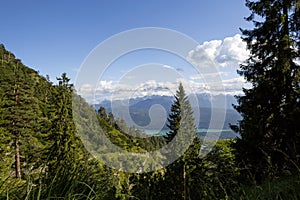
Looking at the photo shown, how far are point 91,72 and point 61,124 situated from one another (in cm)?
Result: 1656

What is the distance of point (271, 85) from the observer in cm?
1286

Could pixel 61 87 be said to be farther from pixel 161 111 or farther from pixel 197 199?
pixel 197 199

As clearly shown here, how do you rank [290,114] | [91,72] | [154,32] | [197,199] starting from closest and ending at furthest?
1. [197,199]
2. [91,72]
3. [154,32]
4. [290,114]

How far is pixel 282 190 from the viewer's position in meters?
2.86

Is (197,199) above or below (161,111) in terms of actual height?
below

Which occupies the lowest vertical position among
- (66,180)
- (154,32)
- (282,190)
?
(282,190)

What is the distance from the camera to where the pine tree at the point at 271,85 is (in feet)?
39.9

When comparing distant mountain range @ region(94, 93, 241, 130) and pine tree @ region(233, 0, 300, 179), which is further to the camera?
pine tree @ region(233, 0, 300, 179)

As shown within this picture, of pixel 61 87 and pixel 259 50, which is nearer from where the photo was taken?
pixel 259 50

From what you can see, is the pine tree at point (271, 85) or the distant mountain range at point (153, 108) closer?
the distant mountain range at point (153, 108)

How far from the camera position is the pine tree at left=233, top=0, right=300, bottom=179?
39.9 ft

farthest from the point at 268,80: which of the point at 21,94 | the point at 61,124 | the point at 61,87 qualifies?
the point at 21,94

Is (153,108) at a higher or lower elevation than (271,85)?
lower

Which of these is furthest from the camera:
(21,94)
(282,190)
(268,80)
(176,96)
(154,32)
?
(21,94)
